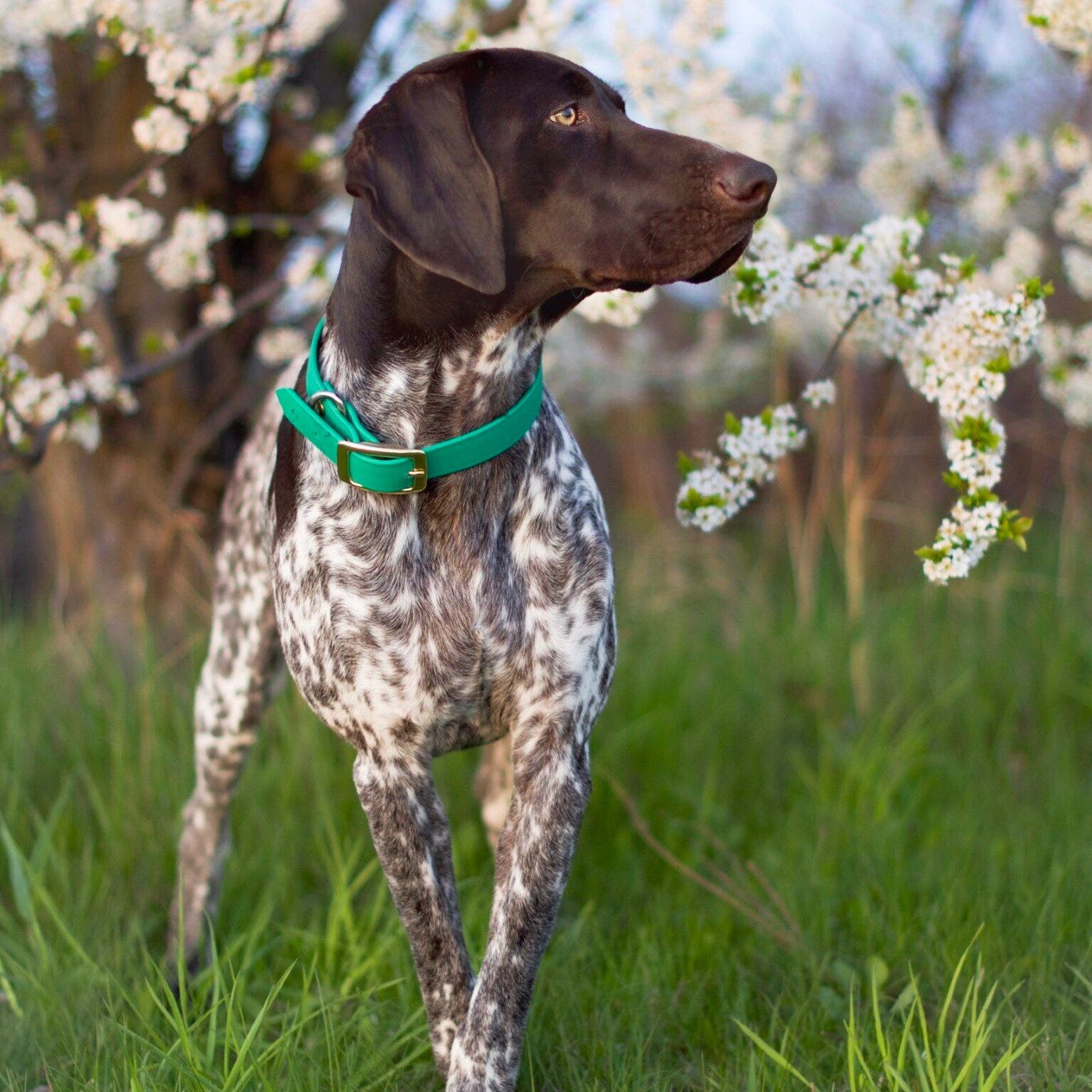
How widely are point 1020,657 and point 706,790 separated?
1.81 m

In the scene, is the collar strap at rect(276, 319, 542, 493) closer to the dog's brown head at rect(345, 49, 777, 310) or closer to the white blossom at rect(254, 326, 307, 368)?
the dog's brown head at rect(345, 49, 777, 310)

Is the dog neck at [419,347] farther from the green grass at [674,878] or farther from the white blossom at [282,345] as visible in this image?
the white blossom at [282,345]

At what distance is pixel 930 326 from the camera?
2.98 m

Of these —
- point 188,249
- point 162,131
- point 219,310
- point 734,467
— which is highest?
point 162,131

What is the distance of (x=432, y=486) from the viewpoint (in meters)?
2.44

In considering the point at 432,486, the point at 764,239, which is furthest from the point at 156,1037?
the point at 764,239

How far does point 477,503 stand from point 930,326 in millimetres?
1175

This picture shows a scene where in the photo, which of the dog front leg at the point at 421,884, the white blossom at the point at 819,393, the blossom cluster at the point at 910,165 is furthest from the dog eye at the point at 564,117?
the blossom cluster at the point at 910,165

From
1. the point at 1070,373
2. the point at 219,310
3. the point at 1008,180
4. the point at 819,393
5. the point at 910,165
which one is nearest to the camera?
the point at 819,393

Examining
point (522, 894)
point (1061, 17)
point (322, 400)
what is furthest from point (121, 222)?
point (1061, 17)

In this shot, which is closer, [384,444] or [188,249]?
[384,444]

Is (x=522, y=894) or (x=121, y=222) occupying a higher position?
(x=121, y=222)

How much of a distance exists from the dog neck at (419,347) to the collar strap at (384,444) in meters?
0.04

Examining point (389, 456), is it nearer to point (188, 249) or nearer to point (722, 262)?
point (722, 262)
